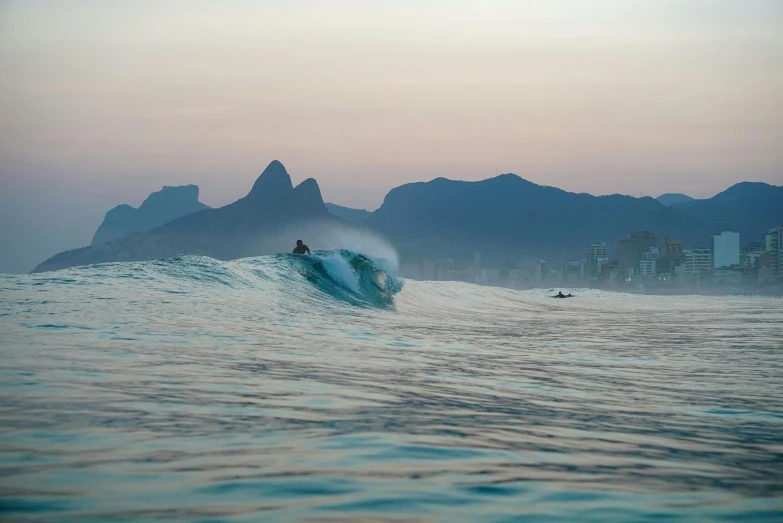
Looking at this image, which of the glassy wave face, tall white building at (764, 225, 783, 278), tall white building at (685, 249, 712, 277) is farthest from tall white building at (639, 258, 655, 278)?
the glassy wave face

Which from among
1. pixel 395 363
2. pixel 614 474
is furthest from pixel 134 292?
pixel 614 474

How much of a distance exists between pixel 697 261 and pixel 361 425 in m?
190

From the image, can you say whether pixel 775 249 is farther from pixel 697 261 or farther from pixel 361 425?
pixel 361 425

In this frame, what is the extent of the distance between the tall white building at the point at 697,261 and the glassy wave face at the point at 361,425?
175857 mm

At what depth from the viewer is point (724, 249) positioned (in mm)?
189875

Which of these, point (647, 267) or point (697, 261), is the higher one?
point (697, 261)

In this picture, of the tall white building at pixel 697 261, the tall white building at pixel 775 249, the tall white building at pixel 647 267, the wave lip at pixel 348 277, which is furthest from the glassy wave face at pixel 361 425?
the tall white building at pixel 647 267

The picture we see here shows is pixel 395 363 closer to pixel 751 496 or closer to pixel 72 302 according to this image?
pixel 751 496

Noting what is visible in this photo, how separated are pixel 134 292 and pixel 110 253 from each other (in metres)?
187

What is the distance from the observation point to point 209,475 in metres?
4.25

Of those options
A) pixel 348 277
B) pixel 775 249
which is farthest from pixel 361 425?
pixel 775 249

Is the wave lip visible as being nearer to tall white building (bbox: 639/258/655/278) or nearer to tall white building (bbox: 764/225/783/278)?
tall white building (bbox: 764/225/783/278)

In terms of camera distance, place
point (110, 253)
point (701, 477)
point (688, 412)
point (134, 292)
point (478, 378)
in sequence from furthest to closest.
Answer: point (110, 253), point (134, 292), point (478, 378), point (688, 412), point (701, 477)

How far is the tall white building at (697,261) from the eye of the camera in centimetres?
17688
